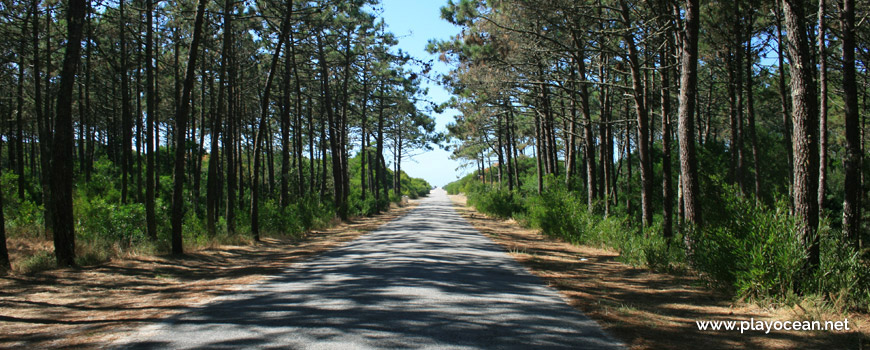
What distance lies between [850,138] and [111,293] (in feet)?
39.5

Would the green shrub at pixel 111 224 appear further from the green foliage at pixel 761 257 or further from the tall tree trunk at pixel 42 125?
the green foliage at pixel 761 257

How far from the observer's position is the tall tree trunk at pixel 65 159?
9492 millimetres

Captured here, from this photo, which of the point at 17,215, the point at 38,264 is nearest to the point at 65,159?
the point at 38,264

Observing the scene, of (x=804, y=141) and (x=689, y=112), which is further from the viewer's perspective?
(x=689, y=112)

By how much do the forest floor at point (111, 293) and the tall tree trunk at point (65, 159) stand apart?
0.57m

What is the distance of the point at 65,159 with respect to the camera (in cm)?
970

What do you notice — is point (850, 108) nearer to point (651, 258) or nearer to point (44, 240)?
point (651, 258)

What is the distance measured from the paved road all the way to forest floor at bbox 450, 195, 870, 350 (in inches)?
15.4

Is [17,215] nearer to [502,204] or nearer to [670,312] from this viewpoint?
[670,312]

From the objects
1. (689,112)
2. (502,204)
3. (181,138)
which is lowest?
(502,204)

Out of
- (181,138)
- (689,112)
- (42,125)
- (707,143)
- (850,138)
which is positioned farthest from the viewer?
(707,143)

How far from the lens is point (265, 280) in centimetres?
834

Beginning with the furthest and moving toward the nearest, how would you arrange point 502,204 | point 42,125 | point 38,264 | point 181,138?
point 502,204
point 42,125
point 181,138
point 38,264

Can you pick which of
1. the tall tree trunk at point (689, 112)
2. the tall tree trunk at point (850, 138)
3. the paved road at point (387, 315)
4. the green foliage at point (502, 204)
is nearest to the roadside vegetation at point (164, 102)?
the paved road at point (387, 315)
